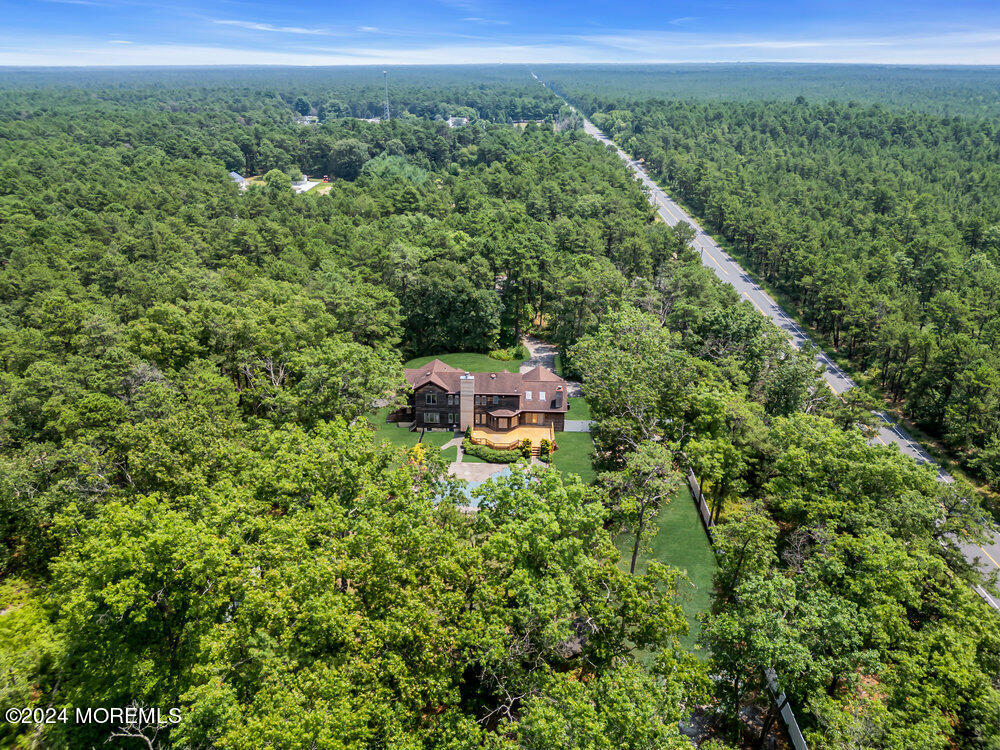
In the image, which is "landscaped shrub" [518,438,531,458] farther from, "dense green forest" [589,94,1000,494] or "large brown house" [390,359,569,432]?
"dense green forest" [589,94,1000,494]

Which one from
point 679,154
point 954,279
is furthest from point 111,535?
point 679,154

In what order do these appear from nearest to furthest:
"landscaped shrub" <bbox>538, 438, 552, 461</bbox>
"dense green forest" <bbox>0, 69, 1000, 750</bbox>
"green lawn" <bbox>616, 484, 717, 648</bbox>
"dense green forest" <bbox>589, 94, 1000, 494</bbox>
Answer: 1. "dense green forest" <bbox>0, 69, 1000, 750</bbox>
2. "green lawn" <bbox>616, 484, 717, 648</bbox>
3. "landscaped shrub" <bbox>538, 438, 552, 461</bbox>
4. "dense green forest" <bbox>589, 94, 1000, 494</bbox>

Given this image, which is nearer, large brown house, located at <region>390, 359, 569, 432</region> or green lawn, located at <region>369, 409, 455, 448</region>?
green lawn, located at <region>369, 409, 455, 448</region>

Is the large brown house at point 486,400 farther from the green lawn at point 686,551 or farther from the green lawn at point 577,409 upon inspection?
the green lawn at point 686,551

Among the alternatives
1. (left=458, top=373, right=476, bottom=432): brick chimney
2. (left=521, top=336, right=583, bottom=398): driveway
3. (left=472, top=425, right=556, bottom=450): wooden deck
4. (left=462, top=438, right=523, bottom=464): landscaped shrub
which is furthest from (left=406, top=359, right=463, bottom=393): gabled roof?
(left=521, top=336, right=583, bottom=398): driveway

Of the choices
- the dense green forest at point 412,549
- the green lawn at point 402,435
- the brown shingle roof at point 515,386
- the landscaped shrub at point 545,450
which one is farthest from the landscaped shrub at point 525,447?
the dense green forest at point 412,549

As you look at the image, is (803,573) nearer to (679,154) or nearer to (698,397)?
(698,397)

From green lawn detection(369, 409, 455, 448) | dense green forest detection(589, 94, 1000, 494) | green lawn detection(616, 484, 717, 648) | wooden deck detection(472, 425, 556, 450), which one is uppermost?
dense green forest detection(589, 94, 1000, 494)
